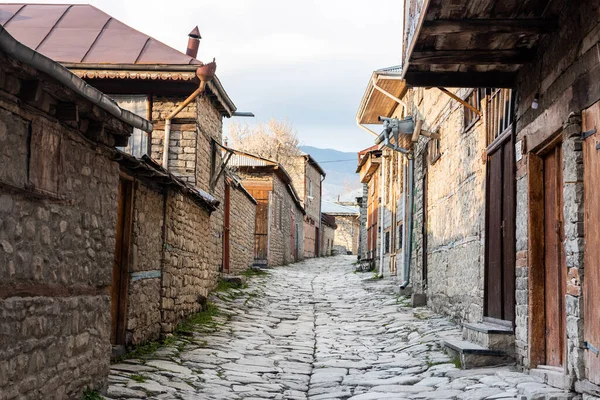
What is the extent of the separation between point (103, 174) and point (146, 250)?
2.34m

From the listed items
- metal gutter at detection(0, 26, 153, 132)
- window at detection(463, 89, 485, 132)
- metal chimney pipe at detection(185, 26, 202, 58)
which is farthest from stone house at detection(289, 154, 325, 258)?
metal gutter at detection(0, 26, 153, 132)

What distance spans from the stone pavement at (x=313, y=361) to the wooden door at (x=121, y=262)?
17.1 inches

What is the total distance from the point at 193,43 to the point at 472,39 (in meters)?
7.63

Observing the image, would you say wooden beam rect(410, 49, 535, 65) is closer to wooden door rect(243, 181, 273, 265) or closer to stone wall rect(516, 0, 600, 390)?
stone wall rect(516, 0, 600, 390)

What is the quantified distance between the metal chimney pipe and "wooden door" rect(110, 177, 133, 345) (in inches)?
234

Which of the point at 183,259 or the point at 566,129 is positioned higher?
the point at 566,129

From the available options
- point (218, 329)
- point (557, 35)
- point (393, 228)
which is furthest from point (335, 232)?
point (557, 35)

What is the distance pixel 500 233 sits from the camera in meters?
7.69

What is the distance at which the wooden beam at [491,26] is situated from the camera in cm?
588

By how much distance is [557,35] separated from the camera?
5.87 m

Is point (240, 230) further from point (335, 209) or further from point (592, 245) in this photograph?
point (335, 209)

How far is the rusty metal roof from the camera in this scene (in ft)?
39.6

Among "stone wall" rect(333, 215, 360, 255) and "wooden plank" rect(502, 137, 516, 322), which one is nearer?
"wooden plank" rect(502, 137, 516, 322)

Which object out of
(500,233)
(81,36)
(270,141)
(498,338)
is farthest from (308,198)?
(498,338)
